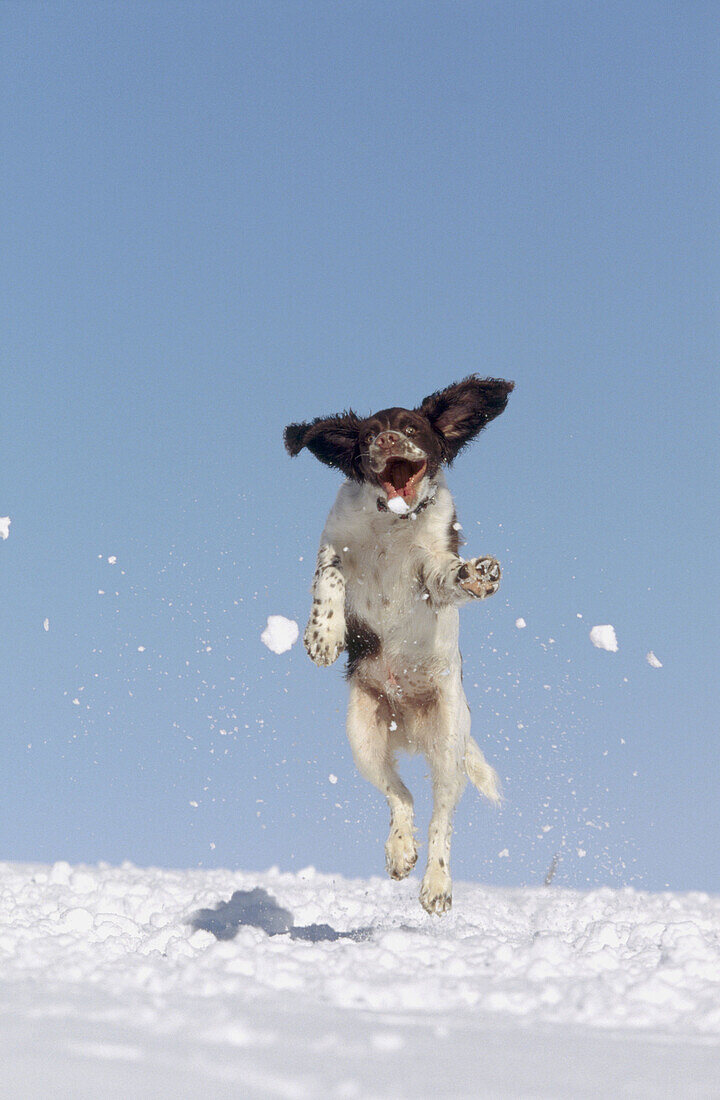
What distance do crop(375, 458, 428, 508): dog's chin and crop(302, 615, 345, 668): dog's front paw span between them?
31.1 inches

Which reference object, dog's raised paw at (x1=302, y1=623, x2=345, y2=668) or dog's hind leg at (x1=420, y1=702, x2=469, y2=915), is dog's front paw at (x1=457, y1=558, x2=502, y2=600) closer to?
dog's raised paw at (x1=302, y1=623, x2=345, y2=668)

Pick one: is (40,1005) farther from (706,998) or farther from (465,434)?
(465,434)

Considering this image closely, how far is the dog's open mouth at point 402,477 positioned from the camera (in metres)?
5.55

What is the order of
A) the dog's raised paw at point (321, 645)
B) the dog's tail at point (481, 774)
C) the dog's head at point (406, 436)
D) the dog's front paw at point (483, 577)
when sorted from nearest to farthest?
the dog's front paw at point (483, 577)
the dog's raised paw at point (321, 645)
the dog's head at point (406, 436)
the dog's tail at point (481, 774)

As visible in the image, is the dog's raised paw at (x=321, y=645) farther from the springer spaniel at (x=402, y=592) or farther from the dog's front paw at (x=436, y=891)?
the dog's front paw at (x=436, y=891)

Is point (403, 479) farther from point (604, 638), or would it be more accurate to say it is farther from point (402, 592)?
point (604, 638)

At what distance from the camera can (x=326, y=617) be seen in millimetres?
5332

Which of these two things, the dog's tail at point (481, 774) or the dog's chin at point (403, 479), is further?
the dog's tail at point (481, 774)

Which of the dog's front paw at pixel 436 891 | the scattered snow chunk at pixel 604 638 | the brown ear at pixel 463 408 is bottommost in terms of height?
the dog's front paw at pixel 436 891

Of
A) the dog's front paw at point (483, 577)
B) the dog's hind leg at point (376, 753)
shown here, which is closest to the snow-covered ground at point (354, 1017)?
the dog's hind leg at point (376, 753)

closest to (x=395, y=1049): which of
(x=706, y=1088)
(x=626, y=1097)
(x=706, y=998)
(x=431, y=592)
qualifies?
(x=626, y=1097)

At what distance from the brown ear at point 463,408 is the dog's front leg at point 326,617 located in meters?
1.06

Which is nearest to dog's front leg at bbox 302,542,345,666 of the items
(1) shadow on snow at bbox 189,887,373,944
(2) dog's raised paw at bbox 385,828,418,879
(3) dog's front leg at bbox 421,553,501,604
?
(3) dog's front leg at bbox 421,553,501,604

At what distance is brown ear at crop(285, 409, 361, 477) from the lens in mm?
5785
